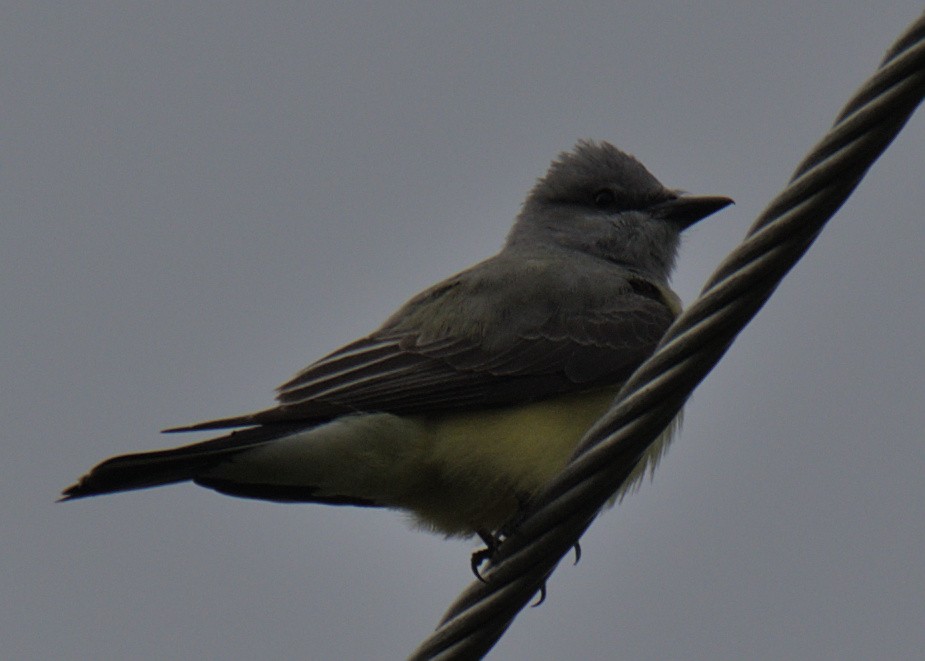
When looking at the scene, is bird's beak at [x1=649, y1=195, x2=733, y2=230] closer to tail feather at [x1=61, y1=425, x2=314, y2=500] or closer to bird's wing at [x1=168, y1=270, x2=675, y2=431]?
bird's wing at [x1=168, y1=270, x2=675, y2=431]

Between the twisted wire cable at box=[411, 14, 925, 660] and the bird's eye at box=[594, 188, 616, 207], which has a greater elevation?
the bird's eye at box=[594, 188, 616, 207]

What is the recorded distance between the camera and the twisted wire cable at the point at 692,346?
8.15ft

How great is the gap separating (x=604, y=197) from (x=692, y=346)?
377 cm

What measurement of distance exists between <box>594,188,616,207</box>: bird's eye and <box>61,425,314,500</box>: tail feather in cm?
246

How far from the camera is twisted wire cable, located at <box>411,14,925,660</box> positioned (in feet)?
8.15

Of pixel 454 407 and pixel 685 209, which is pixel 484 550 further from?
pixel 685 209

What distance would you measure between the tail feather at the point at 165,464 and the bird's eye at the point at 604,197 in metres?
2.46

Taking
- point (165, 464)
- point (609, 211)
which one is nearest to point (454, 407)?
point (165, 464)

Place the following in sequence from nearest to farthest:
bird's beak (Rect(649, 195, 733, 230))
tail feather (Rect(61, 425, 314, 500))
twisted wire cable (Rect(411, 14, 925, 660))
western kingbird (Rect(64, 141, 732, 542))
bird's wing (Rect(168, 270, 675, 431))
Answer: twisted wire cable (Rect(411, 14, 925, 660)) < tail feather (Rect(61, 425, 314, 500)) < western kingbird (Rect(64, 141, 732, 542)) < bird's wing (Rect(168, 270, 675, 431)) < bird's beak (Rect(649, 195, 733, 230))

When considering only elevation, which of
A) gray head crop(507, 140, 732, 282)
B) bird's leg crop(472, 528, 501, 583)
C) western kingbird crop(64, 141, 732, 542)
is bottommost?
bird's leg crop(472, 528, 501, 583)

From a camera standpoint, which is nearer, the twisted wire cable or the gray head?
the twisted wire cable

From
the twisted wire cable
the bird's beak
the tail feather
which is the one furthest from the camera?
the bird's beak

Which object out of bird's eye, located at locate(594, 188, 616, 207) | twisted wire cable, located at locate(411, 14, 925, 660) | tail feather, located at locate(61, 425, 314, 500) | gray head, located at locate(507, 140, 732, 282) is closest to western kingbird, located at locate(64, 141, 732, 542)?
tail feather, located at locate(61, 425, 314, 500)

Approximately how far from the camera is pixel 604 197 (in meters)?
6.49
